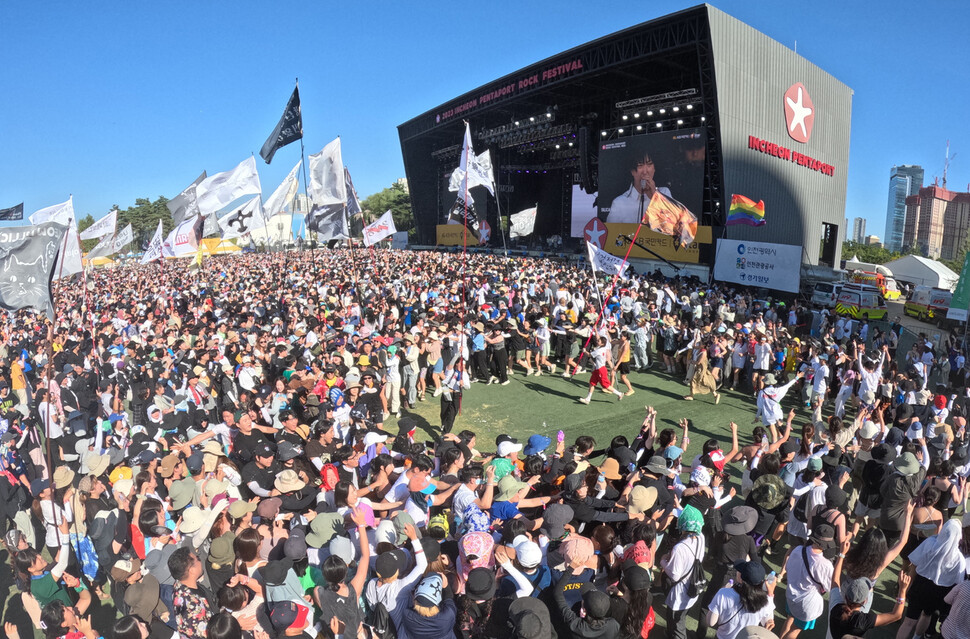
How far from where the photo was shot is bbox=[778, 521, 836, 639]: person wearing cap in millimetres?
3588

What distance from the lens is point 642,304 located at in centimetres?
1452

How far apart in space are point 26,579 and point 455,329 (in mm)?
7512

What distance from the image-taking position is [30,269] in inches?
207

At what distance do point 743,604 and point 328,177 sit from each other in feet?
38.5

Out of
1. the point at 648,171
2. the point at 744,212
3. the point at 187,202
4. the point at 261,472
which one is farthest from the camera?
the point at 648,171

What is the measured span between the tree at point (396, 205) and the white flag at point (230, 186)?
5131 cm

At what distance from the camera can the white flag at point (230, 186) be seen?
13.9m

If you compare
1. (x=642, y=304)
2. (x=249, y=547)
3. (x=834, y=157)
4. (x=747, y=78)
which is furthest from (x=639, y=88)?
(x=249, y=547)

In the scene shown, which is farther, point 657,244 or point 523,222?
point 657,244

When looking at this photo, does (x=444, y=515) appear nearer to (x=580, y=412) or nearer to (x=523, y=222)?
(x=580, y=412)

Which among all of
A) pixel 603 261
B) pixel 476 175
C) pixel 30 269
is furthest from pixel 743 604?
pixel 476 175

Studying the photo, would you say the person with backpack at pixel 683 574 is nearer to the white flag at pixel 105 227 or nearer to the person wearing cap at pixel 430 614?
the person wearing cap at pixel 430 614

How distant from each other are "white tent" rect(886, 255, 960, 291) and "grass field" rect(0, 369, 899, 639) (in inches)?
977

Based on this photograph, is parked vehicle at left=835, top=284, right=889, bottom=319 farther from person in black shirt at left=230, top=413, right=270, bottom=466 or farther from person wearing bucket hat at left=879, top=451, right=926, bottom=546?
person in black shirt at left=230, top=413, right=270, bottom=466
